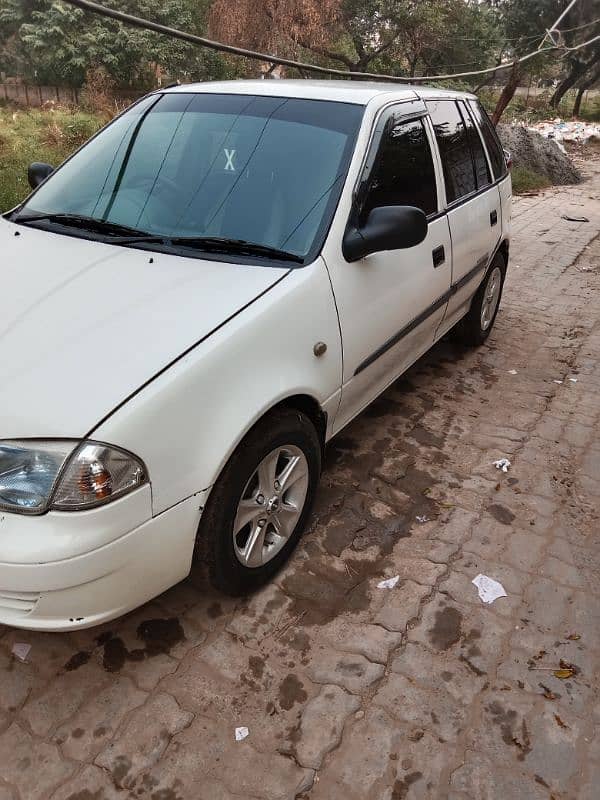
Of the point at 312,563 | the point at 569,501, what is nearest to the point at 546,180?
the point at 569,501

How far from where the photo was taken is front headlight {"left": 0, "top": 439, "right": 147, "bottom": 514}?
1708mm

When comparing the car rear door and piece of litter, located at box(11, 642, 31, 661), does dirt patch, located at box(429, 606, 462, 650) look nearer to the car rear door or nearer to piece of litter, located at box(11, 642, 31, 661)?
piece of litter, located at box(11, 642, 31, 661)

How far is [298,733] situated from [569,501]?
1879 mm

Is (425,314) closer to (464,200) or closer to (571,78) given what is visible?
(464,200)

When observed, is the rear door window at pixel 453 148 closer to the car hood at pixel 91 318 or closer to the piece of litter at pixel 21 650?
the car hood at pixel 91 318

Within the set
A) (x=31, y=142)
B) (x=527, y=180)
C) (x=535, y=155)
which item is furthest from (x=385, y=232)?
(x=535, y=155)

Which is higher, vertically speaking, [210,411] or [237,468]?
[210,411]

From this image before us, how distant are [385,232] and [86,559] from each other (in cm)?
167

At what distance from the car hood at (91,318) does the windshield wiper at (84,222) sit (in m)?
0.13

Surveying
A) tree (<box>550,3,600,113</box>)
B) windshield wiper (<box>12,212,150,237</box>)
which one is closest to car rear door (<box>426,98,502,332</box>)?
windshield wiper (<box>12,212,150,237</box>)

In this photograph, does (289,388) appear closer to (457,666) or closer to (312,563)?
(312,563)

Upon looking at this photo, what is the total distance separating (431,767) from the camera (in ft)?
6.18

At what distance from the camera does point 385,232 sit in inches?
99.0

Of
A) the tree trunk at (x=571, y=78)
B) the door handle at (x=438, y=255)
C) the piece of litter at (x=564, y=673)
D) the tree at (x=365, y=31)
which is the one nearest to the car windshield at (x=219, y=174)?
the door handle at (x=438, y=255)
